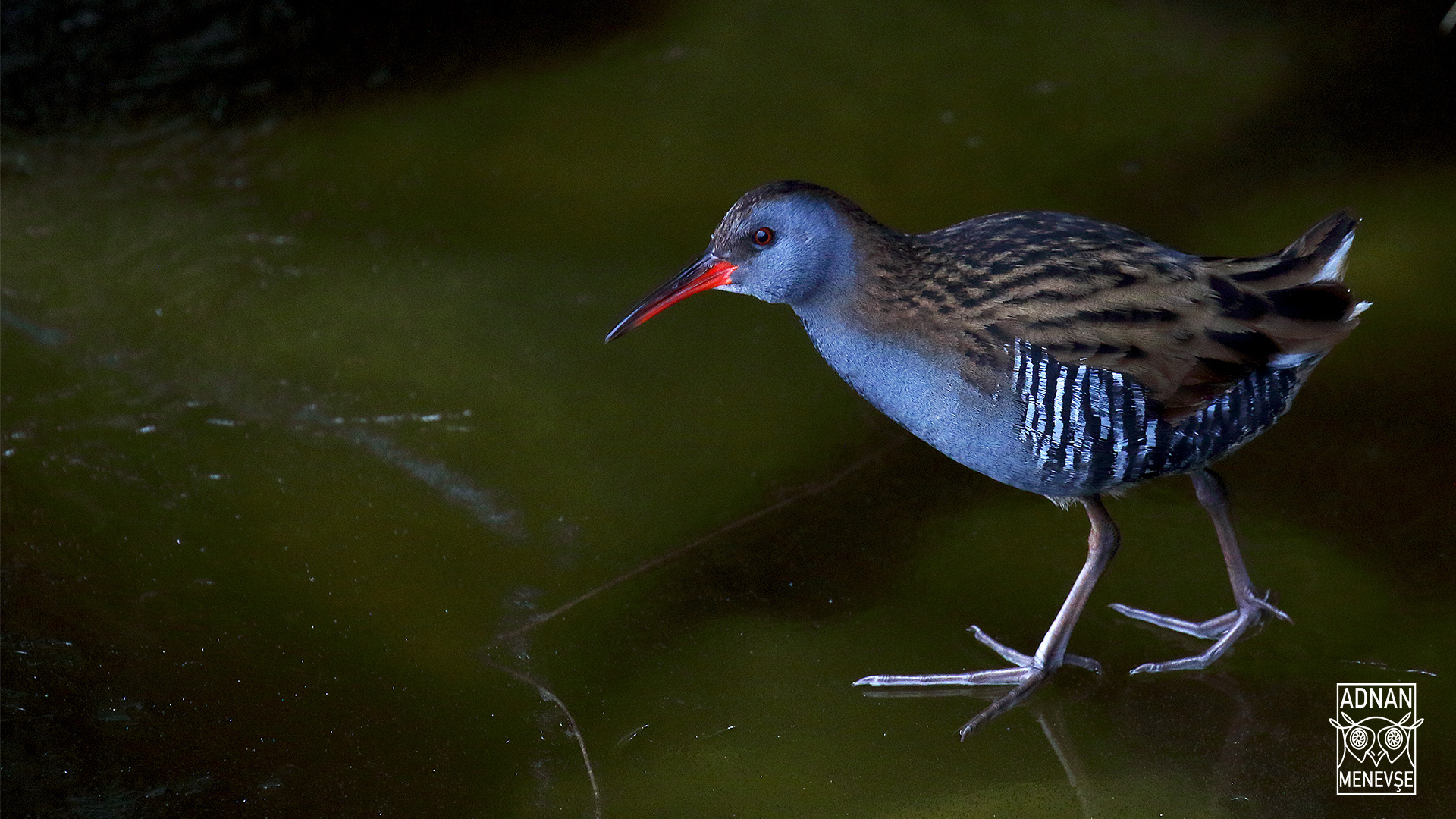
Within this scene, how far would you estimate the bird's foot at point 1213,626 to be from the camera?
11.5 feet

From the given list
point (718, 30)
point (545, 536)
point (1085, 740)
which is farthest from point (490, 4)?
point (1085, 740)

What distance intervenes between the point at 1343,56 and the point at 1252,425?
3.46 m

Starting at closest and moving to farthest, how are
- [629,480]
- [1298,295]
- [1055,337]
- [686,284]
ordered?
[1055,337]
[1298,295]
[686,284]
[629,480]

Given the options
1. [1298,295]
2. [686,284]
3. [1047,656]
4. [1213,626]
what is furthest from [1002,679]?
[686,284]

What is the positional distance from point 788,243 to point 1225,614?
4.88ft

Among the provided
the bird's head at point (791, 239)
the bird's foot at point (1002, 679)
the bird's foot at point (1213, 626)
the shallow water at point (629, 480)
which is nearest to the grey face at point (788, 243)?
the bird's head at point (791, 239)

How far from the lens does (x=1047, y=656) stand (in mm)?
3463

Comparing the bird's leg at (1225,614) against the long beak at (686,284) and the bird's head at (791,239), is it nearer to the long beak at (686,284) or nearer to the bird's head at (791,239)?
the bird's head at (791,239)

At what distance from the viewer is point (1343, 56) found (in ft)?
20.0

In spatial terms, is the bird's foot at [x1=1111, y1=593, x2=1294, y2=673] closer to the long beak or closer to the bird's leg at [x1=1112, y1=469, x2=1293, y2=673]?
the bird's leg at [x1=1112, y1=469, x2=1293, y2=673]

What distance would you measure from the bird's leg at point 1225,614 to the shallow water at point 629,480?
0.05m

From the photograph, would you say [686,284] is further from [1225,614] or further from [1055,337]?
[1225,614]

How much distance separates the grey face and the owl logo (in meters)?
1.59

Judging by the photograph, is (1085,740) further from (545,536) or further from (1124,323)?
(545,536)
